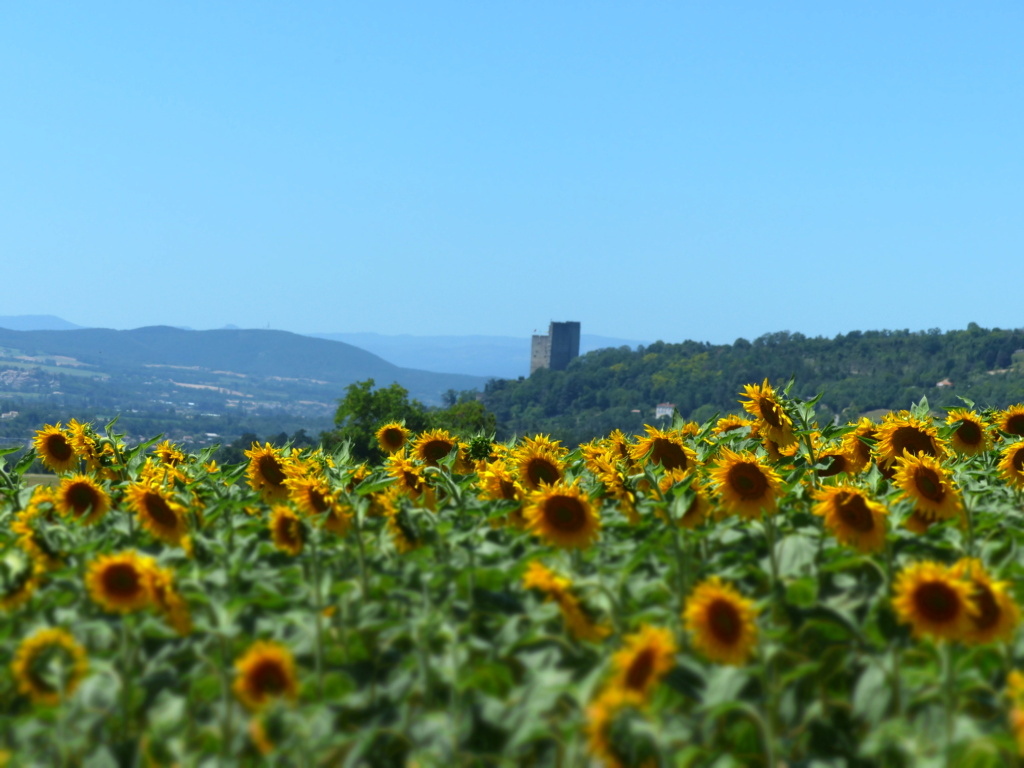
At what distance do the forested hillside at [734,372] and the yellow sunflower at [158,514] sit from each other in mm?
119869

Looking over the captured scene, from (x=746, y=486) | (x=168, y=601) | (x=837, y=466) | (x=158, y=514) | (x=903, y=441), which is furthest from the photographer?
(x=837, y=466)

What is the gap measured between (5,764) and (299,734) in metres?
0.77

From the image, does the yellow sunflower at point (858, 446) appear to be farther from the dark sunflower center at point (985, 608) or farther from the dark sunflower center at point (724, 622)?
the dark sunflower center at point (724, 622)

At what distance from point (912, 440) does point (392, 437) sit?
3.35 metres

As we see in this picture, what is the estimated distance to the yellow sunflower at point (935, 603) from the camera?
3.04 m

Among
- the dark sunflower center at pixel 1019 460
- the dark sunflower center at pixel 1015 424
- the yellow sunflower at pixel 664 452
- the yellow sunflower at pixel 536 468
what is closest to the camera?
the yellow sunflower at pixel 536 468

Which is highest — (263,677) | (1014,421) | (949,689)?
(1014,421)

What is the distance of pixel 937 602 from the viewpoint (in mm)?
3078

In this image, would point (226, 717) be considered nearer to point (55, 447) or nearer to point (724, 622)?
point (724, 622)

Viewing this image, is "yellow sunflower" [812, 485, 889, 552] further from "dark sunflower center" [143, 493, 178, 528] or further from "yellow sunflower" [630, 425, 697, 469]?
"dark sunflower center" [143, 493, 178, 528]

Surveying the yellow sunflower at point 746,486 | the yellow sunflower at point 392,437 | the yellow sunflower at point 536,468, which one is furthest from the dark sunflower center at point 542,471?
the yellow sunflower at point 392,437

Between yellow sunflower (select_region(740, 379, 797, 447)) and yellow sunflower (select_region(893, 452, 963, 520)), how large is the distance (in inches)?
38.2

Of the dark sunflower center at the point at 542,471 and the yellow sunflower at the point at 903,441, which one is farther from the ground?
the yellow sunflower at the point at 903,441

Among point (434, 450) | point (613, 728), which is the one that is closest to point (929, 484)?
point (613, 728)
